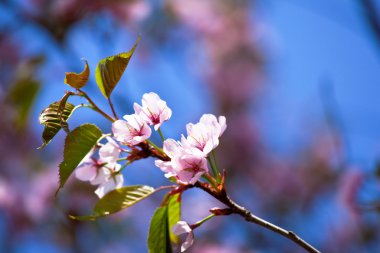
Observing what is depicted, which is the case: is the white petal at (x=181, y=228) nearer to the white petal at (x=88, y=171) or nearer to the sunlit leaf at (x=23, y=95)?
the white petal at (x=88, y=171)

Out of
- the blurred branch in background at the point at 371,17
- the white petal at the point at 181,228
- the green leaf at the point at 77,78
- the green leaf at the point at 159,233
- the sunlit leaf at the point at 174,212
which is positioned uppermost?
the blurred branch in background at the point at 371,17

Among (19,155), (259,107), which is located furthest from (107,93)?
(259,107)

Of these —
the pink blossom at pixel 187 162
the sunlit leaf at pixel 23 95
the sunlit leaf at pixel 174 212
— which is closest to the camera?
the pink blossom at pixel 187 162

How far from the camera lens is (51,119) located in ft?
1.99

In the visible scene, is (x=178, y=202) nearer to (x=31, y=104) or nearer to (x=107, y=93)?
(x=107, y=93)

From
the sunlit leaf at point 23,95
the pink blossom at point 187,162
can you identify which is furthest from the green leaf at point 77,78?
the sunlit leaf at point 23,95

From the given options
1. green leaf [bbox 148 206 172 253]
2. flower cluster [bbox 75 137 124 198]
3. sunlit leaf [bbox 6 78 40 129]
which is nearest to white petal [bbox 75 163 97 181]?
flower cluster [bbox 75 137 124 198]

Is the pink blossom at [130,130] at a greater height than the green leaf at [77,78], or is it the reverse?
the green leaf at [77,78]

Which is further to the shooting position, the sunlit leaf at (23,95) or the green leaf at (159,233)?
the sunlit leaf at (23,95)

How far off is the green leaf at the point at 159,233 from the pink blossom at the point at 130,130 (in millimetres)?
107

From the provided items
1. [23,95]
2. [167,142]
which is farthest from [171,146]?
[23,95]

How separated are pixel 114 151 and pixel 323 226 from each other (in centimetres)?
278

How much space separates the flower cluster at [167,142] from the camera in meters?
0.59

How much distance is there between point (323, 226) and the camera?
321 cm
